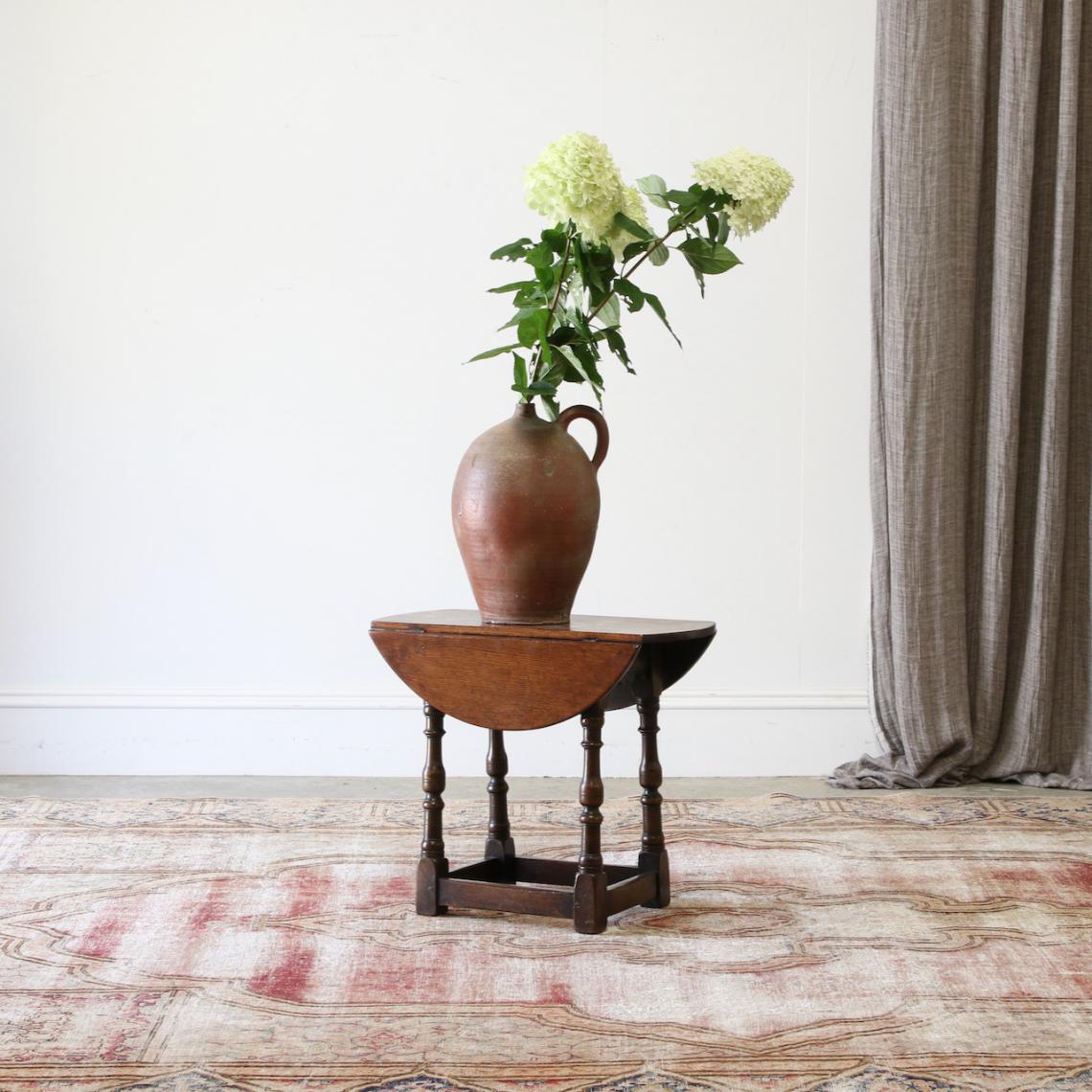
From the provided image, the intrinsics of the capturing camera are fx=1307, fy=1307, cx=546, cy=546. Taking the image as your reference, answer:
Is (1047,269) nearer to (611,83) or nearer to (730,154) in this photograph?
(611,83)

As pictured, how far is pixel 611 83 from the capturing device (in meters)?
3.33

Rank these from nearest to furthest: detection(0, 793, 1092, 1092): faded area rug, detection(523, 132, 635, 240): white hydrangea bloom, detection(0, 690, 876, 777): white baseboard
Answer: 1. detection(0, 793, 1092, 1092): faded area rug
2. detection(523, 132, 635, 240): white hydrangea bloom
3. detection(0, 690, 876, 777): white baseboard

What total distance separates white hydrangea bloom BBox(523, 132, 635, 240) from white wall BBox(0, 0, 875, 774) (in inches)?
55.5

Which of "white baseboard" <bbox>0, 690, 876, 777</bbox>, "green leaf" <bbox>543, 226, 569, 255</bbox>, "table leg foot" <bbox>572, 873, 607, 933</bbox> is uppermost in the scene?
"green leaf" <bbox>543, 226, 569, 255</bbox>

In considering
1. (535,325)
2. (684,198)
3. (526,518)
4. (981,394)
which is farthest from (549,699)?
(981,394)

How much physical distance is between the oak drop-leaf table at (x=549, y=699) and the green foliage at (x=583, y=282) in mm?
374

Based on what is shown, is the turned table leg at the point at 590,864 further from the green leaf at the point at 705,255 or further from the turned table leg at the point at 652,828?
the green leaf at the point at 705,255

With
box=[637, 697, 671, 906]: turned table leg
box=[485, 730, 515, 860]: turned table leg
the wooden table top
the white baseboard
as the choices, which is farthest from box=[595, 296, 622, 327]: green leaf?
the white baseboard

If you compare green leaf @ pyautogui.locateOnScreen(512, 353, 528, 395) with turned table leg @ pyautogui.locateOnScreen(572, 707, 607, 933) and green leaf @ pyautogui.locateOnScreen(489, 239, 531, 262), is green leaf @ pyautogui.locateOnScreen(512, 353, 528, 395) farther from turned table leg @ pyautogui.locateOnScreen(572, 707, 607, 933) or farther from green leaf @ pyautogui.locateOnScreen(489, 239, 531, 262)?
turned table leg @ pyautogui.locateOnScreen(572, 707, 607, 933)

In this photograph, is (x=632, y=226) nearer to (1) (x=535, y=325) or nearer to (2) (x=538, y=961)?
(1) (x=535, y=325)

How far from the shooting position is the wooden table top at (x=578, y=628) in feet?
6.23

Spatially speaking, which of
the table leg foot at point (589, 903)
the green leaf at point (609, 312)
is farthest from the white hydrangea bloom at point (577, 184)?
the table leg foot at point (589, 903)

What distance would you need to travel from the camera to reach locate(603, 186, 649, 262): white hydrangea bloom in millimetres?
1976

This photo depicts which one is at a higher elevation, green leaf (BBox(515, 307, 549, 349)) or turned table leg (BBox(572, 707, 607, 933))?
green leaf (BBox(515, 307, 549, 349))
